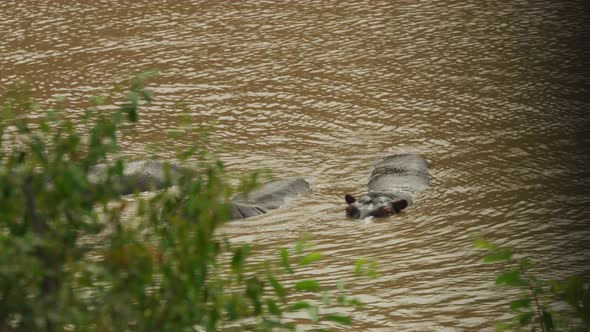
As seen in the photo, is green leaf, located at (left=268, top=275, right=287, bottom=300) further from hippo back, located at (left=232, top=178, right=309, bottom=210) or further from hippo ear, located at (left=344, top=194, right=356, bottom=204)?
hippo back, located at (left=232, top=178, right=309, bottom=210)

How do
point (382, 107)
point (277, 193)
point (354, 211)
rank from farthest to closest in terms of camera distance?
point (382, 107) → point (277, 193) → point (354, 211)

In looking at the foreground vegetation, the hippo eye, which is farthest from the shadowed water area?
the foreground vegetation

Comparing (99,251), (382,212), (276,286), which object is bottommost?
(382,212)

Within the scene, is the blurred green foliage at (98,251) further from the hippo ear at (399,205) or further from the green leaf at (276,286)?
the hippo ear at (399,205)

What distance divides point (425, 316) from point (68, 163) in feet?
11.2

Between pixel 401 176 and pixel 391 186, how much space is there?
0.15 meters

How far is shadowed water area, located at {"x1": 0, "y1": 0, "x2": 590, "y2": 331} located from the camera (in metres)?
6.67

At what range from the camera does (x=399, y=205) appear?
7.51 metres

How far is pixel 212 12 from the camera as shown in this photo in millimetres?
12672

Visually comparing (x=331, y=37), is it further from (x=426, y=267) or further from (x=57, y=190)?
(x=57, y=190)

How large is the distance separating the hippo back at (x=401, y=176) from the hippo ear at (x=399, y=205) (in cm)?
23

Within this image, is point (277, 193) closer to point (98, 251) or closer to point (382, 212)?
point (382, 212)

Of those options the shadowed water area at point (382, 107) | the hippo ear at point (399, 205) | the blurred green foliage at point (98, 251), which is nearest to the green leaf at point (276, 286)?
the blurred green foliage at point (98, 251)

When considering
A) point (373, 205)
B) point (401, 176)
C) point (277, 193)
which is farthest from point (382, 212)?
point (277, 193)
